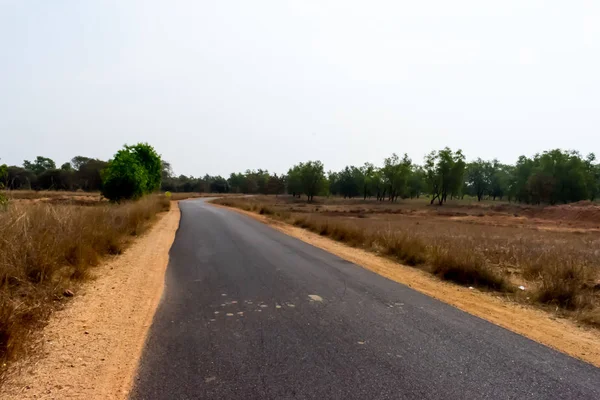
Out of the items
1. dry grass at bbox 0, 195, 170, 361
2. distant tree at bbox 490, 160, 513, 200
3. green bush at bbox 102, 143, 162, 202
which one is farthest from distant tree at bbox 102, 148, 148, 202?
distant tree at bbox 490, 160, 513, 200

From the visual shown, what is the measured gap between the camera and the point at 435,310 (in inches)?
250

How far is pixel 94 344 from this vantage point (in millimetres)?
4727

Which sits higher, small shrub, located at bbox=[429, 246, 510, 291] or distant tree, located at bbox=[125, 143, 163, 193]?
distant tree, located at bbox=[125, 143, 163, 193]

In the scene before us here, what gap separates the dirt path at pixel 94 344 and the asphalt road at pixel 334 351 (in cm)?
26

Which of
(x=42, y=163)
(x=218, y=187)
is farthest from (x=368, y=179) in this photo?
(x=42, y=163)

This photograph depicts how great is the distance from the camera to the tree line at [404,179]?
72.6 meters

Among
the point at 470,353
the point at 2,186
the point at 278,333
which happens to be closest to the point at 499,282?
the point at 470,353

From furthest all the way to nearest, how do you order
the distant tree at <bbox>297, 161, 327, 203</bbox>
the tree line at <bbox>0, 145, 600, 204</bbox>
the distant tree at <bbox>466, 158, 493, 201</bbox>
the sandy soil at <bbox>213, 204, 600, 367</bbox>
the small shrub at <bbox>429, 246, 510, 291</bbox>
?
1. the distant tree at <bbox>466, 158, 493, 201</bbox>
2. the distant tree at <bbox>297, 161, 327, 203</bbox>
3. the tree line at <bbox>0, 145, 600, 204</bbox>
4. the small shrub at <bbox>429, 246, 510, 291</bbox>
5. the sandy soil at <bbox>213, 204, 600, 367</bbox>

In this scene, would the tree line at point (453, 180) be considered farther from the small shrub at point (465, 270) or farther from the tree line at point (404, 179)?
the small shrub at point (465, 270)

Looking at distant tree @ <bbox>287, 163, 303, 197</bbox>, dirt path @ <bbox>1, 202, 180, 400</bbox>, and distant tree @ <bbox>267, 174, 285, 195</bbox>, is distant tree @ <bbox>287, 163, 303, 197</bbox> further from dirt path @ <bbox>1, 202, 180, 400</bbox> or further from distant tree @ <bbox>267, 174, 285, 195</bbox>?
dirt path @ <bbox>1, 202, 180, 400</bbox>

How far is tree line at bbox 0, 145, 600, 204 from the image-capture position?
238 ft

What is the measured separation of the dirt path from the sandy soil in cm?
535

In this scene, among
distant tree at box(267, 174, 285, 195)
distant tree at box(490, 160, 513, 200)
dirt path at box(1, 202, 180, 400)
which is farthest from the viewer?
distant tree at box(267, 174, 285, 195)

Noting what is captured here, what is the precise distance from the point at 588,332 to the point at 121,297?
785 cm
